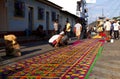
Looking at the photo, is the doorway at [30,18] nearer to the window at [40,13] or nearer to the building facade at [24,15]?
the building facade at [24,15]

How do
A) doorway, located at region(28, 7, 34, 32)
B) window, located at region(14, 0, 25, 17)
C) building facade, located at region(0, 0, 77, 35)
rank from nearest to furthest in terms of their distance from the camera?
1. building facade, located at region(0, 0, 77, 35)
2. window, located at region(14, 0, 25, 17)
3. doorway, located at region(28, 7, 34, 32)

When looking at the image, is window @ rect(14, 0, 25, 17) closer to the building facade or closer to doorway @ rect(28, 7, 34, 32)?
the building facade

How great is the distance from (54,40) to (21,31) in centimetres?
506

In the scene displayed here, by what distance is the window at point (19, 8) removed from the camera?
2114 cm

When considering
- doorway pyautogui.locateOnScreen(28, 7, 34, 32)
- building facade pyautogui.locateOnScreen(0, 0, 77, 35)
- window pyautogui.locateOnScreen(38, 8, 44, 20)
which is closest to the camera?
building facade pyautogui.locateOnScreen(0, 0, 77, 35)

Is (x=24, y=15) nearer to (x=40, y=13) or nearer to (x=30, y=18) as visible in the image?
(x=30, y=18)

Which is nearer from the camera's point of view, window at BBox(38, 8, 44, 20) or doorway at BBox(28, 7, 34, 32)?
doorway at BBox(28, 7, 34, 32)

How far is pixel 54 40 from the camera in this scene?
17828 millimetres

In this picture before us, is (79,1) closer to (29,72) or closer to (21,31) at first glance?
(21,31)

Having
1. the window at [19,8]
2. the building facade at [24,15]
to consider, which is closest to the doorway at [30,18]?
the building facade at [24,15]

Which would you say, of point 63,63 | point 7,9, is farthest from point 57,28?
point 63,63

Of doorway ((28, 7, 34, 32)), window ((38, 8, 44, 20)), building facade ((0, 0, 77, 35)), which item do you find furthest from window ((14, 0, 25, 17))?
window ((38, 8, 44, 20))

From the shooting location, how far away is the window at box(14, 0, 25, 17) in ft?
69.4

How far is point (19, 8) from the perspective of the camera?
22.0 meters
